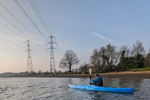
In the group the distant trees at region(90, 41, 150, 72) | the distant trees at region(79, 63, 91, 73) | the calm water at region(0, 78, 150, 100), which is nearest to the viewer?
the calm water at region(0, 78, 150, 100)

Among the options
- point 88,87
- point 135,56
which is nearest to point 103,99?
point 88,87

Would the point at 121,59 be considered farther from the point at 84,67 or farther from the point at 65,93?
the point at 65,93

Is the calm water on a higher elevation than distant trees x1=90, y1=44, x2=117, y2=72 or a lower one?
lower

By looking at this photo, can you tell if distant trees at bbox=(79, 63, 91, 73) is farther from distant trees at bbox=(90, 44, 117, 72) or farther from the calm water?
the calm water

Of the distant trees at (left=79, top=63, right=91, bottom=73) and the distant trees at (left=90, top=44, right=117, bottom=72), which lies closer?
the distant trees at (left=90, top=44, right=117, bottom=72)

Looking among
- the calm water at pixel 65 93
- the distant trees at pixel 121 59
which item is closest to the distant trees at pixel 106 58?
the distant trees at pixel 121 59

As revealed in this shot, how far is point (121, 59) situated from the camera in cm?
5153

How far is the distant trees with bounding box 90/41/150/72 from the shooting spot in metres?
49.8

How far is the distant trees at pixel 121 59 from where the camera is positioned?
49781 mm

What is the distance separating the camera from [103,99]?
13.3 metres

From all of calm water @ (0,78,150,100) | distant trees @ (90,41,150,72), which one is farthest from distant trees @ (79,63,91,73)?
calm water @ (0,78,150,100)

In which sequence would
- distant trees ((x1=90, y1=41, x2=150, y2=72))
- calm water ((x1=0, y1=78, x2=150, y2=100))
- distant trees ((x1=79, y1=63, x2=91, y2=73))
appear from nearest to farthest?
calm water ((x1=0, y1=78, x2=150, y2=100)) < distant trees ((x1=90, y1=41, x2=150, y2=72)) < distant trees ((x1=79, y1=63, x2=91, y2=73))

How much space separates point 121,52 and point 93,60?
11035 millimetres

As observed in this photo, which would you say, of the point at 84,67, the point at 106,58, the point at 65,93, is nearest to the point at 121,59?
the point at 106,58
